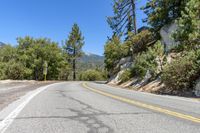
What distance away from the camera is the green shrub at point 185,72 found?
19844mm

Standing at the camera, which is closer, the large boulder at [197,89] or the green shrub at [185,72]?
the large boulder at [197,89]

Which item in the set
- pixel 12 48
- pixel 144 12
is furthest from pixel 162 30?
pixel 12 48

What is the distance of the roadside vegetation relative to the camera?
20.4 m

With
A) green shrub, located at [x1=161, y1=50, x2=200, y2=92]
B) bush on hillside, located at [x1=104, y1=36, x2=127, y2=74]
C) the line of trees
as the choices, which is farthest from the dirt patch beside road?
the line of trees

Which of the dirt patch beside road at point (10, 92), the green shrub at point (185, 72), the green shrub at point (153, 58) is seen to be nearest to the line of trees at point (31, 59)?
the dirt patch beside road at point (10, 92)

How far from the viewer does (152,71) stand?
28547 millimetres

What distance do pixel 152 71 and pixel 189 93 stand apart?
9.31m

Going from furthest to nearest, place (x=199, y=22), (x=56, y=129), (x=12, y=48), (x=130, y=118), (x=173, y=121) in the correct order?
(x=12, y=48) → (x=199, y=22) → (x=130, y=118) → (x=173, y=121) → (x=56, y=129)

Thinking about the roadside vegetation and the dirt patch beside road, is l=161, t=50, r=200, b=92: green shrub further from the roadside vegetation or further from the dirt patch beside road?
the dirt patch beside road

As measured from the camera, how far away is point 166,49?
33219mm

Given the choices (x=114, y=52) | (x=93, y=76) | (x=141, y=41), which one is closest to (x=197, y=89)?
(x=141, y=41)

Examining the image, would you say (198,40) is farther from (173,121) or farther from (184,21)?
(173,121)

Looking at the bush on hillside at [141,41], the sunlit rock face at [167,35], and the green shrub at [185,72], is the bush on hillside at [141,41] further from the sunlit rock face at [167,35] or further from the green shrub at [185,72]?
the green shrub at [185,72]

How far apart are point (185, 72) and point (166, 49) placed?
13.4 metres
